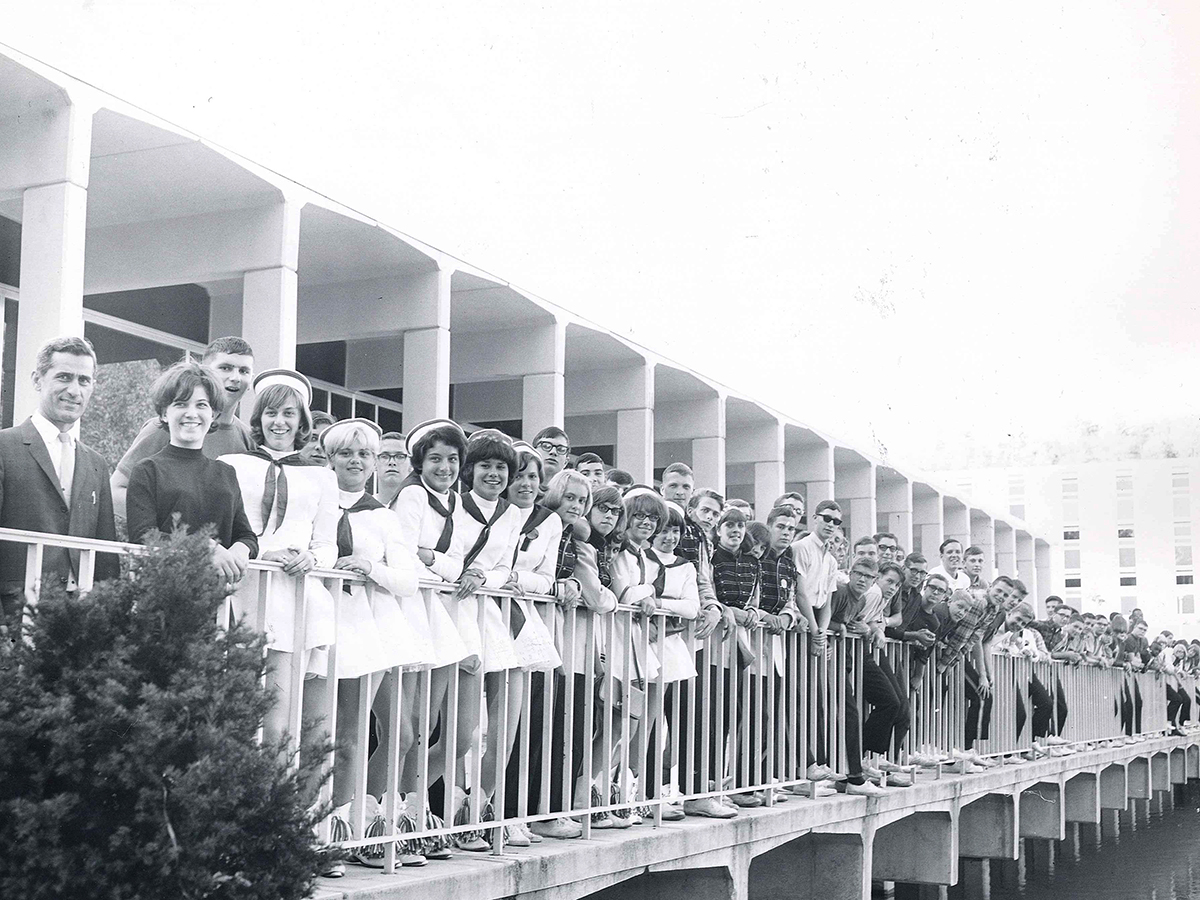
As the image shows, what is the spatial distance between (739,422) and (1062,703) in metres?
6.55

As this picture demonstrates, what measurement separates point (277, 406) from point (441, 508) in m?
1.01

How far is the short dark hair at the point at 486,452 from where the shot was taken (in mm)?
6066

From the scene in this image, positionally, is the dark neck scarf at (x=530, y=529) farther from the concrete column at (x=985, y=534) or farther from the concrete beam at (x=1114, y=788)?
the concrete column at (x=985, y=534)

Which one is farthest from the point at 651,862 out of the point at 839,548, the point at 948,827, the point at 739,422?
the point at 739,422

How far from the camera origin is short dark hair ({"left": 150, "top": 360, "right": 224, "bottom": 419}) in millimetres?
4551

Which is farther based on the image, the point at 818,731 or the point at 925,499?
the point at 925,499

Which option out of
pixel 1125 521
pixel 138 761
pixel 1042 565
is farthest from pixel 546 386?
pixel 1125 521

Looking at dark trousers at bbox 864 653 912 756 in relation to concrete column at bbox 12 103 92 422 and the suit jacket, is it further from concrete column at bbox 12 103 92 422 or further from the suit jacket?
the suit jacket

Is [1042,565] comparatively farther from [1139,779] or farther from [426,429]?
[426,429]

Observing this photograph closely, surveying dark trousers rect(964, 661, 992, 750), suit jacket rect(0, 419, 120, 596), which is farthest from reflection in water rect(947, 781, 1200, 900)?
suit jacket rect(0, 419, 120, 596)

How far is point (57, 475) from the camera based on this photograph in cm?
436

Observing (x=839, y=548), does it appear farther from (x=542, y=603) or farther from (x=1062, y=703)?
(x=1062, y=703)

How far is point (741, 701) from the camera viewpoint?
8648 millimetres

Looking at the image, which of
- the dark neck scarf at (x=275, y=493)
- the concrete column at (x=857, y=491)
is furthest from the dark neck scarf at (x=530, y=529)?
the concrete column at (x=857, y=491)
